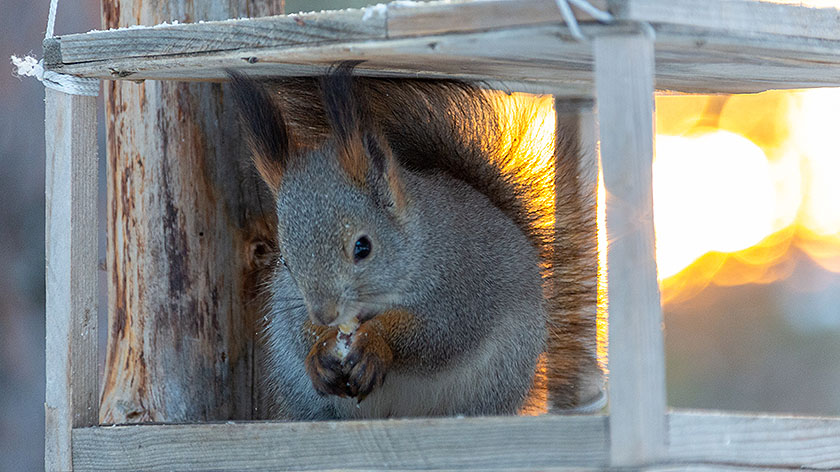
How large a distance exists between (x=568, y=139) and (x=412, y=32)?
90 centimetres

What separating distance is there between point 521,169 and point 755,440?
823mm

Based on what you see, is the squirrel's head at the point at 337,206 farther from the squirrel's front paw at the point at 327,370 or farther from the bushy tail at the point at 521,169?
the bushy tail at the point at 521,169

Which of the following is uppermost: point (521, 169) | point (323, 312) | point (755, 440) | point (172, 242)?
point (521, 169)

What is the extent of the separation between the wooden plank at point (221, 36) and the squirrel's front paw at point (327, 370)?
479mm

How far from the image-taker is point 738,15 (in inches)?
48.4

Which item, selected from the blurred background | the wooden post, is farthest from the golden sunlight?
the wooden post

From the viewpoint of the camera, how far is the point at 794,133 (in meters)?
5.30

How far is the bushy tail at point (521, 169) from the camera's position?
1.88 metres

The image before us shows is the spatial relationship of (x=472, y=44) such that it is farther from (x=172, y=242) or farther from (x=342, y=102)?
(x=172, y=242)

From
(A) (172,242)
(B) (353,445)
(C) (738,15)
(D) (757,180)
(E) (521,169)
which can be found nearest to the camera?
(C) (738,15)

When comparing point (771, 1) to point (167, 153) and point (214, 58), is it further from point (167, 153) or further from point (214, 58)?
point (167, 153)

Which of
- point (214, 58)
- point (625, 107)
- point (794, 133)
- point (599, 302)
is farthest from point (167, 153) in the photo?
point (794, 133)

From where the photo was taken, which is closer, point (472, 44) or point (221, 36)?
point (472, 44)

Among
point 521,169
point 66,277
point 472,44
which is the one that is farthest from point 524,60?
point 66,277
